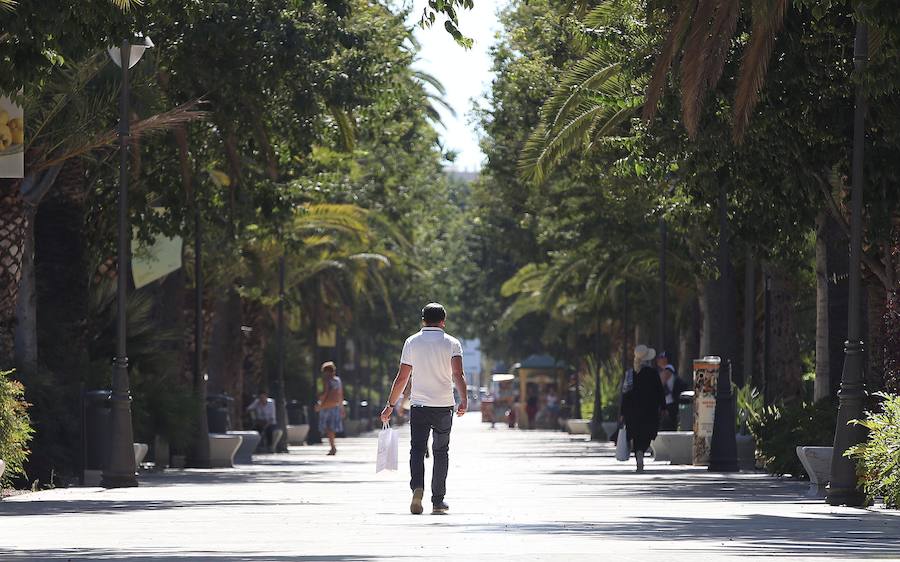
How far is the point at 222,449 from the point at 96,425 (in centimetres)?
833

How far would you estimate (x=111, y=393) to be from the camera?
78.6 ft

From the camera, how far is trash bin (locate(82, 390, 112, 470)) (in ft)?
81.0

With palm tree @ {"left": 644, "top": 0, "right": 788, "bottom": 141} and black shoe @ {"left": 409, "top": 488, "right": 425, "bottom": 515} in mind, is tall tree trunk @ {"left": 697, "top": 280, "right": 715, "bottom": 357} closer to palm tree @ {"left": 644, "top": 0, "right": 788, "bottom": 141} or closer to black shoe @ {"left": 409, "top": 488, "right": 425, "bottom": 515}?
palm tree @ {"left": 644, "top": 0, "right": 788, "bottom": 141}

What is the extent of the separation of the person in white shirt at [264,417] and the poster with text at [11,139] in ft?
85.6

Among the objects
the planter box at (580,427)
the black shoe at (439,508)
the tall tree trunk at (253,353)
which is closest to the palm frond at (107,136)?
the black shoe at (439,508)

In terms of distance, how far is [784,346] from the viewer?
36.9 m

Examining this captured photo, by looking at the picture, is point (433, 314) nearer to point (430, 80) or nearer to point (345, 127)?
point (345, 127)

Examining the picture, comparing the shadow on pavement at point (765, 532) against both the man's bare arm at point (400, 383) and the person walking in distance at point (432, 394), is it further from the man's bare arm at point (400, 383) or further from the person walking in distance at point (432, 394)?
the man's bare arm at point (400, 383)

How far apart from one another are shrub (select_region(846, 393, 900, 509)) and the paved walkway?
1.24 ft

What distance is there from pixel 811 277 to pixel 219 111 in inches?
606

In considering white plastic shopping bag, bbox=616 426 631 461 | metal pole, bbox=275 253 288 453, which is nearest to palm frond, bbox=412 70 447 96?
metal pole, bbox=275 253 288 453

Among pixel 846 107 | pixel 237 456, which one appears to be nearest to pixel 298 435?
pixel 237 456

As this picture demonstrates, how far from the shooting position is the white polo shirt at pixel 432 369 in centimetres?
1800

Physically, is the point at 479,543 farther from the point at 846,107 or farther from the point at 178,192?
the point at 178,192
